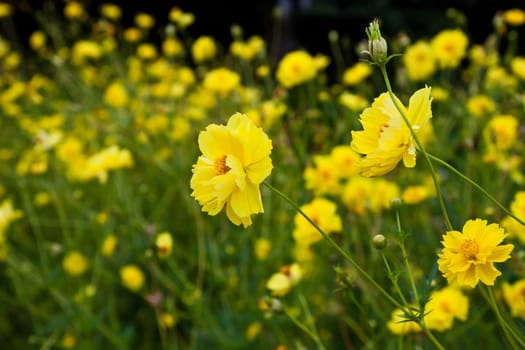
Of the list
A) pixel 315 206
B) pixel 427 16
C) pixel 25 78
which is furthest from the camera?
pixel 427 16

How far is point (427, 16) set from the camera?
230 inches

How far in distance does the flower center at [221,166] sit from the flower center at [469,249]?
244mm

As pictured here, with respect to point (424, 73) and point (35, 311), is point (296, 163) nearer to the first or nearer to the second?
point (424, 73)

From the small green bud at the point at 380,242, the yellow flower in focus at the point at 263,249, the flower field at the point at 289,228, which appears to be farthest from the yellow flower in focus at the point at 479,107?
the small green bud at the point at 380,242

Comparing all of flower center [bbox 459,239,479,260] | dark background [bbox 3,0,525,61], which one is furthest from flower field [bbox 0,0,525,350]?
dark background [bbox 3,0,525,61]

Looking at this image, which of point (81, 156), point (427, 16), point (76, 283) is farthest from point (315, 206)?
point (427, 16)

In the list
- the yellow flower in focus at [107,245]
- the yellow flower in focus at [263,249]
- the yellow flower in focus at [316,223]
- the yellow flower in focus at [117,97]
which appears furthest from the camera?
the yellow flower in focus at [117,97]

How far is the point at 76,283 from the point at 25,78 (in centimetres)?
289

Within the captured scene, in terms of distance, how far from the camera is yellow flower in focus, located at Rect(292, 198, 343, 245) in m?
1.10

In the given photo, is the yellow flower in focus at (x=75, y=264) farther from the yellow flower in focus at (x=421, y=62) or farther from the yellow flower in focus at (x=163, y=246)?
the yellow flower in focus at (x=421, y=62)

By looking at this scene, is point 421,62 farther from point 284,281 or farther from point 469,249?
point 469,249

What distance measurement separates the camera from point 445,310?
3.43 ft

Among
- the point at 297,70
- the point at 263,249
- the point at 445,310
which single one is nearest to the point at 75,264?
the point at 263,249

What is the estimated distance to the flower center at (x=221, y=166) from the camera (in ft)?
2.27
